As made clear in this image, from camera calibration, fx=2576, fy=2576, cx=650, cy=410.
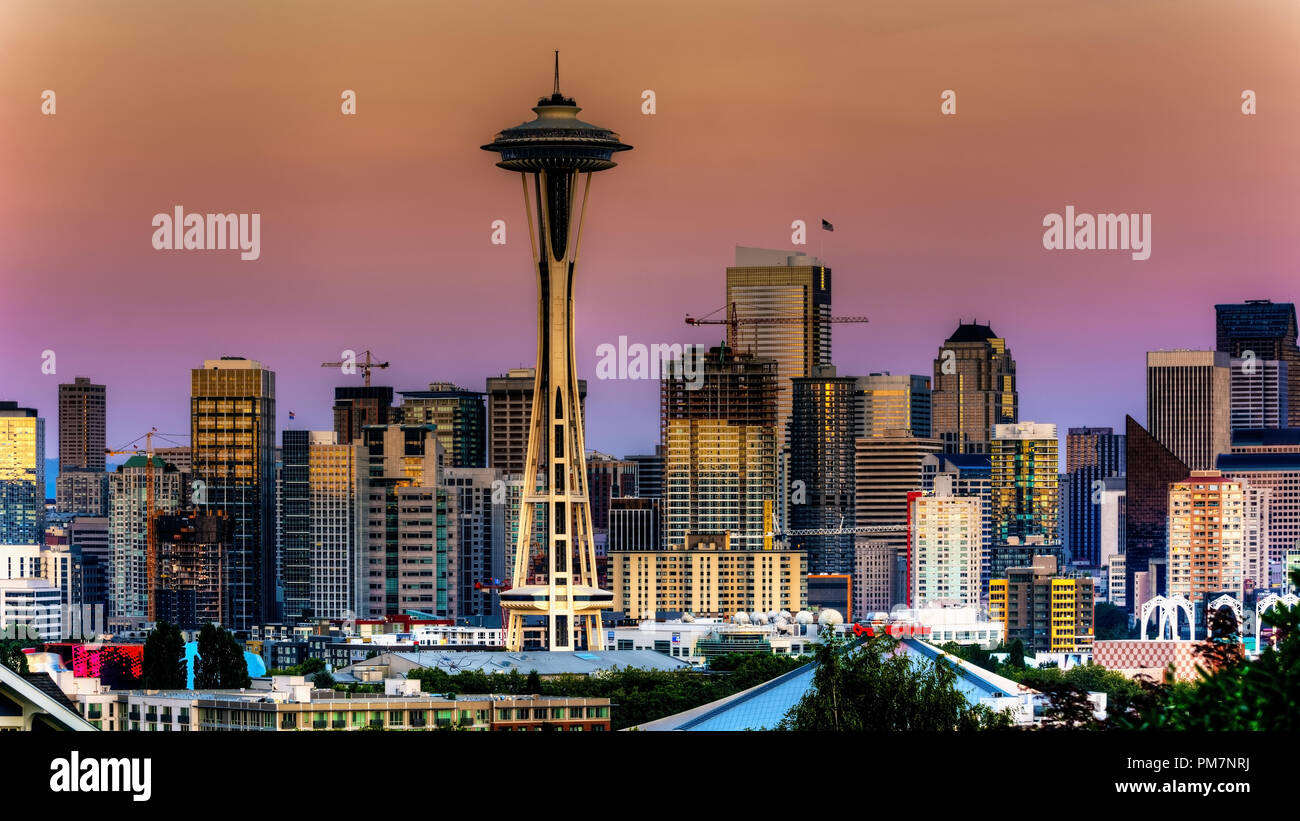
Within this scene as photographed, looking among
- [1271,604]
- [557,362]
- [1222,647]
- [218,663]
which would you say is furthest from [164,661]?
[1222,647]

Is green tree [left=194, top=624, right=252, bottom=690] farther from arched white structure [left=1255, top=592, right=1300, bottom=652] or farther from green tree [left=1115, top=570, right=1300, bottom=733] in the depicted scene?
green tree [left=1115, top=570, right=1300, bottom=733]

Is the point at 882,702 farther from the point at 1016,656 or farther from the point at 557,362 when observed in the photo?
the point at 1016,656

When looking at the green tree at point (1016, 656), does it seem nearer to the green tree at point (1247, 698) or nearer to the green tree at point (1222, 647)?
the green tree at point (1222, 647)

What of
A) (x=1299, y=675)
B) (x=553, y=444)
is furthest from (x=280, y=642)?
(x=1299, y=675)

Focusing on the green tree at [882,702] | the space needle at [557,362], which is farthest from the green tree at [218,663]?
the green tree at [882,702]

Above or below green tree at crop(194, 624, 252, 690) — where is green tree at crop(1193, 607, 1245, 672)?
above

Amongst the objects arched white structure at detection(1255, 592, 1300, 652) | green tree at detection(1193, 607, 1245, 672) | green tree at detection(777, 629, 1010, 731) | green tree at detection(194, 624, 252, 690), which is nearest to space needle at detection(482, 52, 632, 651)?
green tree at detection(194, 624, 252, 690)
